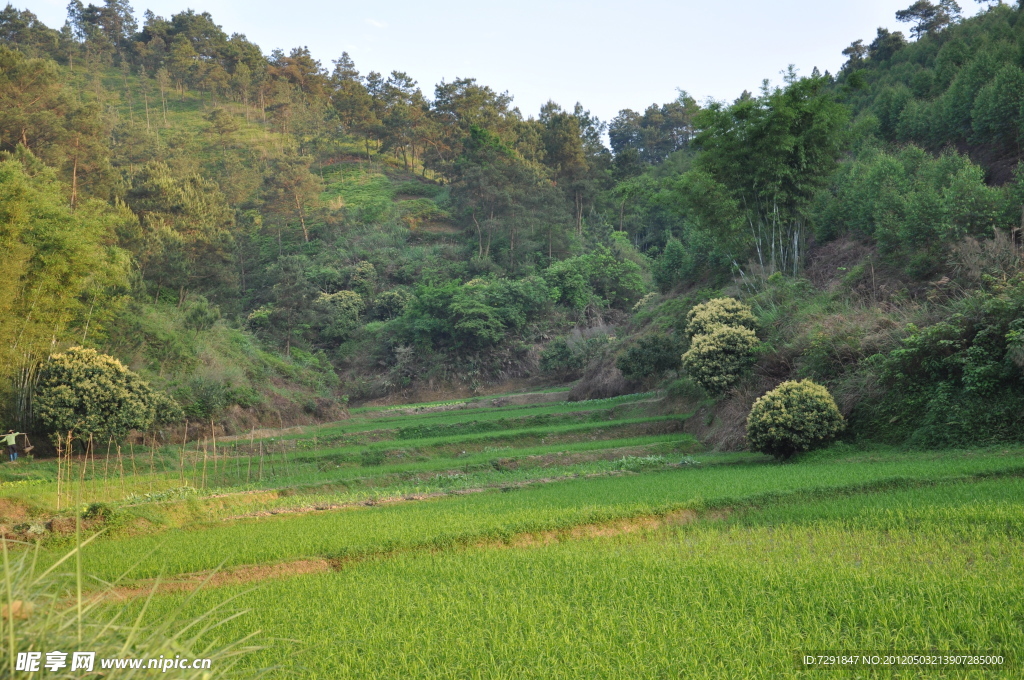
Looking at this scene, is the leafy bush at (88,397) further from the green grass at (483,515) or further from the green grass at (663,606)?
the green grass at (663,606)

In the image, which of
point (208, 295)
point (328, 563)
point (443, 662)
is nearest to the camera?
point (443, 662)

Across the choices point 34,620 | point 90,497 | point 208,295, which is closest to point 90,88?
point 208,295

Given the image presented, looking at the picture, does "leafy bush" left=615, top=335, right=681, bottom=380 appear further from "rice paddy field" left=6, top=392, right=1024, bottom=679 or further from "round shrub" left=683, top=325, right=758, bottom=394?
"rice paddy field" left=6, top=392, right=1024, bottom=679

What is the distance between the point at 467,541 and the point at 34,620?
7.29 m

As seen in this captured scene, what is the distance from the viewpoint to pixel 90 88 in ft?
225

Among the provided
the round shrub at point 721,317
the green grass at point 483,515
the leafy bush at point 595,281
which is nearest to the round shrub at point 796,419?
the green grass at point 483,515

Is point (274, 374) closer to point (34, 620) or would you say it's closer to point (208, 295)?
point (208, 295)

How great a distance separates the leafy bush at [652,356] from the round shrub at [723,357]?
234 inches

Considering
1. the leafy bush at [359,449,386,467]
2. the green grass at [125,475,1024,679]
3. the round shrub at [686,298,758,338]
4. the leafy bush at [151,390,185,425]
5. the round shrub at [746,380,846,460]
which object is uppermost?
the round shrub at [686,298,758,338]

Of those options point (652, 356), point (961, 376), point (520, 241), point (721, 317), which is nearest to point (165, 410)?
point (652, 356)

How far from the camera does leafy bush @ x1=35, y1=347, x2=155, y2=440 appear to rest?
18812 millimetres

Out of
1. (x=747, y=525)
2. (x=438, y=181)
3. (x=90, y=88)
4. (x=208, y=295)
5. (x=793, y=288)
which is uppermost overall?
Result: (x=90, y=88)

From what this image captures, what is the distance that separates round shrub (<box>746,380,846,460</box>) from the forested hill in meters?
0.97

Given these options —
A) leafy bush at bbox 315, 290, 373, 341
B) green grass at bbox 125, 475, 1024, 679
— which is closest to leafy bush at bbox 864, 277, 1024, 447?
green grass at bbox 125, 475, 1024, 679
